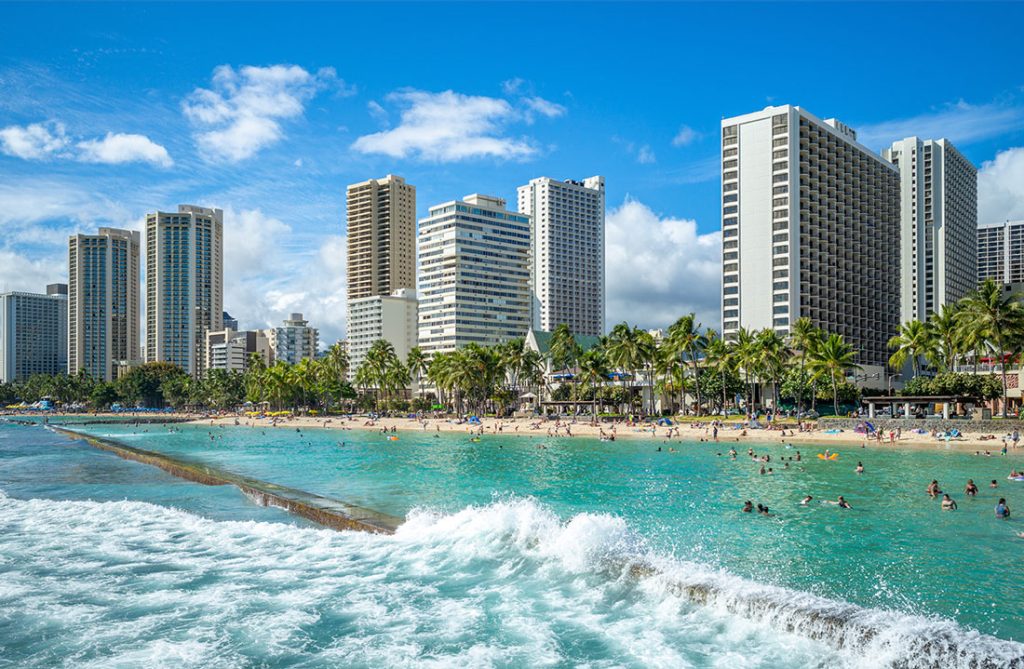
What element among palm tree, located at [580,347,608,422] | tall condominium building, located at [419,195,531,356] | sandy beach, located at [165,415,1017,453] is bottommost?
sandy beach, located at [165,415,1017,453]

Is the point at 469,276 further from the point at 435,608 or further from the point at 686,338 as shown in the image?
the point at 435,608

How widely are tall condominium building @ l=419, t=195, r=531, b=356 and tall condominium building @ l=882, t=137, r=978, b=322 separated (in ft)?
314

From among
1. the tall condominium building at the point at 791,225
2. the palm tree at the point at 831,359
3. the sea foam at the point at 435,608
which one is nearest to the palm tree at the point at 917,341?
the palm tree at the point at 831,359

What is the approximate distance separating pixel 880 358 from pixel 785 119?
53846 millimetres

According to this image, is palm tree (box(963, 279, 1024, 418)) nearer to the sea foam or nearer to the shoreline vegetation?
the shoreline vegetation

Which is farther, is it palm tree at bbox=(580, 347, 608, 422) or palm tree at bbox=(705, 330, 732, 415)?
palm tree at bbox=(580, 347, 608, 422)

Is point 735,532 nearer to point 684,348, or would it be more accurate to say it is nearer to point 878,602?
point 878,602

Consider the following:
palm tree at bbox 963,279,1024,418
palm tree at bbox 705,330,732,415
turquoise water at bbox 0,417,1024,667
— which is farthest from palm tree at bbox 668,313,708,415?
turquoise water at bbox 0,417,1024,667

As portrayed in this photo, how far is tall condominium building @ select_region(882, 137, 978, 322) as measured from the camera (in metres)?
182

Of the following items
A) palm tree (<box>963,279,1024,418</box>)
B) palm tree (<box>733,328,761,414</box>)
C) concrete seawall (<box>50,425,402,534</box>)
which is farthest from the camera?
palm tree (<box>733,328,761,414</box>)

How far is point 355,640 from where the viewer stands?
15.6 metres

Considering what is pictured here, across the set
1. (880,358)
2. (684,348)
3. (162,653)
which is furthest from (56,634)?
(880,358)

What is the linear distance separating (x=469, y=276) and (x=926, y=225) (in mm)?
114048

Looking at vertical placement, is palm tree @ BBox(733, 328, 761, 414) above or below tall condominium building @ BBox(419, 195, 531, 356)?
below
